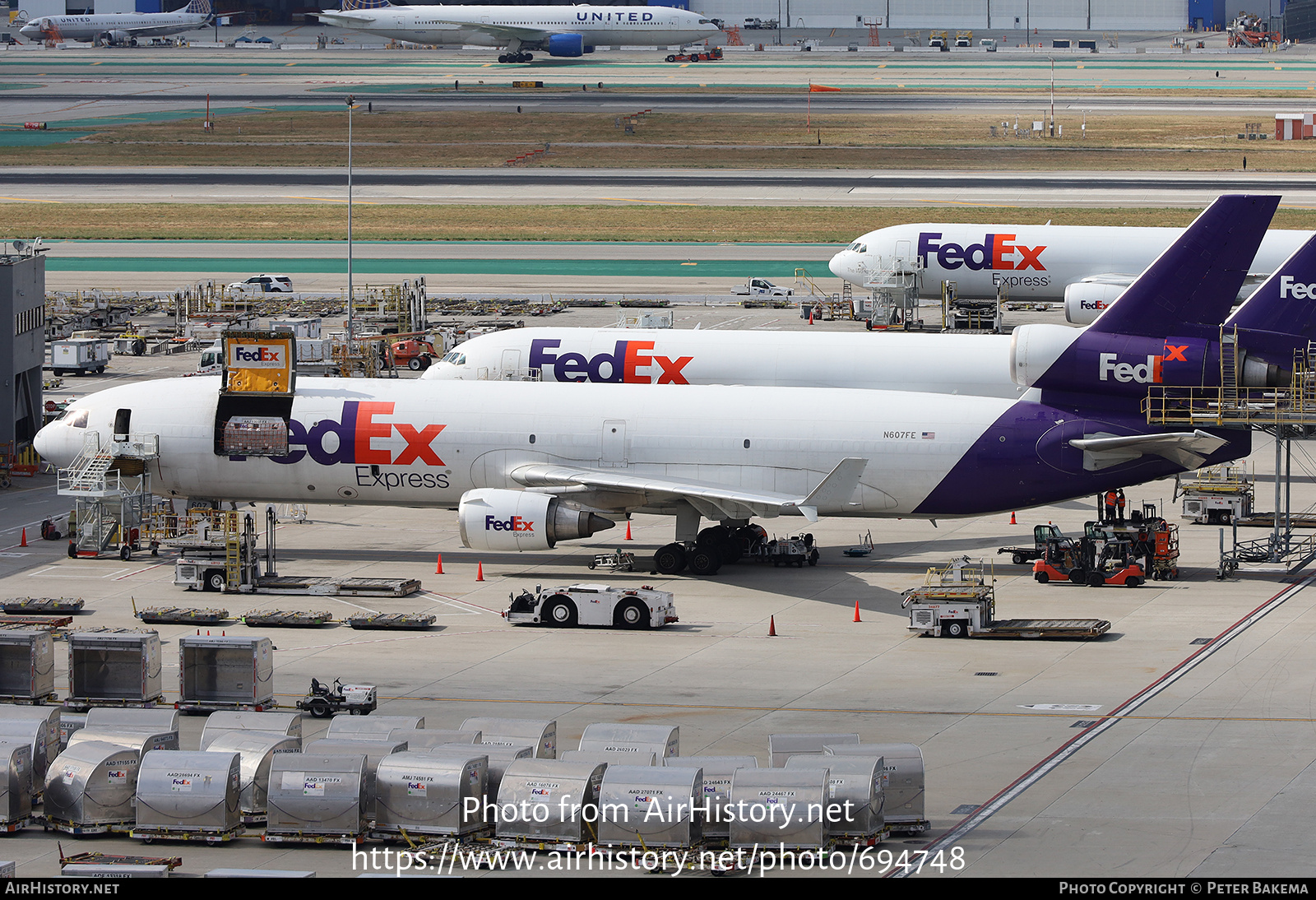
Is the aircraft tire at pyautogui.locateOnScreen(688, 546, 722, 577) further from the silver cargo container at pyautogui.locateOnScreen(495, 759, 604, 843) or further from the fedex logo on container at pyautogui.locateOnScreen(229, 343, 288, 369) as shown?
the silver cargo container at pyautogui.locateOnScreen(495, 759, 604, 843)

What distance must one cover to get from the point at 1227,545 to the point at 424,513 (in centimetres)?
2874

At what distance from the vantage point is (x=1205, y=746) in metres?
35.2

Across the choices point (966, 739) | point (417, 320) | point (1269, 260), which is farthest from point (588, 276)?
point (966, 739)

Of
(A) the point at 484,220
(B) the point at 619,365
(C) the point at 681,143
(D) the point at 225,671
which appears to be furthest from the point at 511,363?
(C) the point at 681,143

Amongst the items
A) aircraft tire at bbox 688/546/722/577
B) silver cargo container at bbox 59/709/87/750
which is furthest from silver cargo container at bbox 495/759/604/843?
aircraft tire at bbox 688/546/722/577

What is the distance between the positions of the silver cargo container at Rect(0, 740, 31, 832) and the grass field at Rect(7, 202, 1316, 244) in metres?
98.3

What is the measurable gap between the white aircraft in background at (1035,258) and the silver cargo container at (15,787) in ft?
224

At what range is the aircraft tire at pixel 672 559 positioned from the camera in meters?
53.1

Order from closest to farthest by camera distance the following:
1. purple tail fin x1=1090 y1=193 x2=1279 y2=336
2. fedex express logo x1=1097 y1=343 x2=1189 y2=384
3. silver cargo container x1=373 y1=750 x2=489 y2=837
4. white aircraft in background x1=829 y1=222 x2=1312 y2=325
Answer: silver cargo container x1=373 y1=750 x2=489 y2=837 → fedex express logo x1=1097 y1=343 x2=1189 y2=384 → purple tail fin x1=1090 y1=193 x2=1279 y2=336 → white aircraft in background x1=829 y1=222 x2=1312 y2=325

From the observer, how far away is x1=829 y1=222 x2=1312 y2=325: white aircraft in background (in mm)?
89125

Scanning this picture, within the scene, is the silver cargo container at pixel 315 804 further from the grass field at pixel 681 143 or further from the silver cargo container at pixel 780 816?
the grass field at pixel 681 143

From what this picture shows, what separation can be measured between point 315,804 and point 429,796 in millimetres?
1986

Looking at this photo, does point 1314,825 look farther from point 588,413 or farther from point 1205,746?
point 588,413

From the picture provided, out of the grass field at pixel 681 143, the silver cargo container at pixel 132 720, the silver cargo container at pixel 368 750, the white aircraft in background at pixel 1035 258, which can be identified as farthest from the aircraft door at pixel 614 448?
the grass field at pixel 681 143
